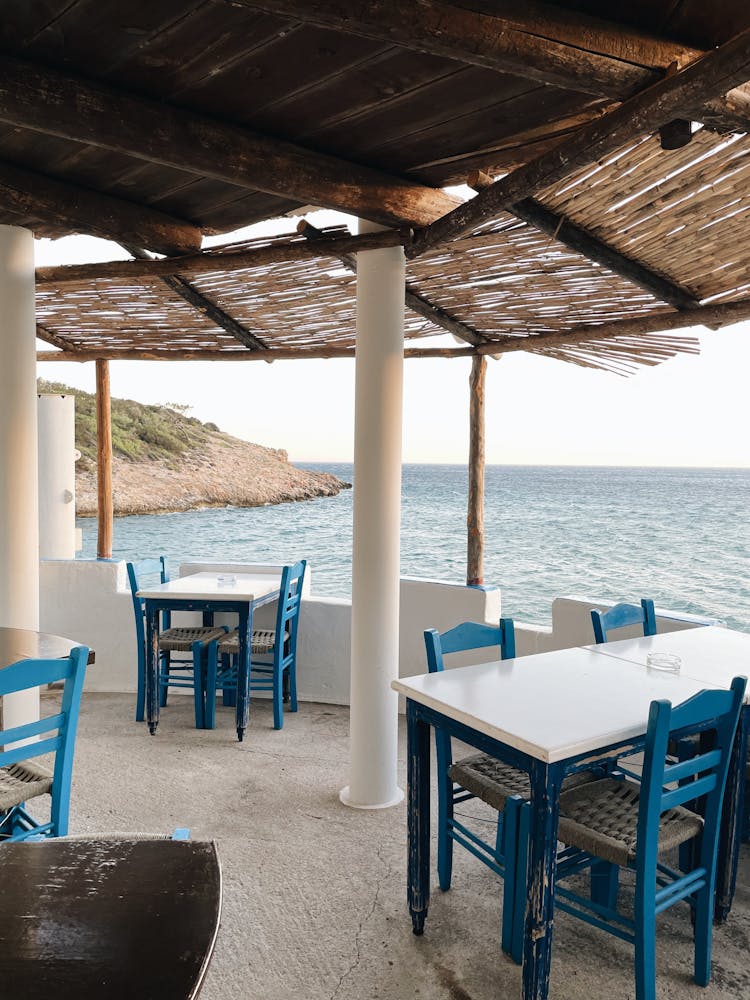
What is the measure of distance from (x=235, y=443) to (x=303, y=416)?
3384mm

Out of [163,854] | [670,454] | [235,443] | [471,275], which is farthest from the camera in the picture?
[670,454]

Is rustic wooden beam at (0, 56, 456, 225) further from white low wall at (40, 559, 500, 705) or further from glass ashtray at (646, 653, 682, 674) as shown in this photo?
white low wall at (40, 559, 500, 705)

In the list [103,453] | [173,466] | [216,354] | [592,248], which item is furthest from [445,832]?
[173,466]

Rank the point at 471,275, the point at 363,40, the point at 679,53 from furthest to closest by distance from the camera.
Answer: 1. the point at 471,275
2. the point at 363,40
3. the point at 679,53

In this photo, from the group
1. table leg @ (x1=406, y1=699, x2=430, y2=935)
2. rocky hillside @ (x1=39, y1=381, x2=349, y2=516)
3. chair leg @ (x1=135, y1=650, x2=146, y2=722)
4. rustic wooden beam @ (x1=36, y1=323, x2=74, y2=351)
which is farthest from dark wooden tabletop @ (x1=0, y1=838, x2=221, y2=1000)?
A: rocky hillside @ (x1=39, y1=381, x2=349, y2=516)

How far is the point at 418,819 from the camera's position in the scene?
7.93 feet

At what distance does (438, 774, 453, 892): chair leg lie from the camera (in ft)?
8.61

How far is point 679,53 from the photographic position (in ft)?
6.14

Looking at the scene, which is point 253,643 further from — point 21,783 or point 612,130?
point 612,130

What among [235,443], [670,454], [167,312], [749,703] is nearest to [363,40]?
[749,703]

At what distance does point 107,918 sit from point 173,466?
30006 millimetres

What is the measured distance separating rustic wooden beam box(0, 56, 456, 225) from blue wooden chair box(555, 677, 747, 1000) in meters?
2.11

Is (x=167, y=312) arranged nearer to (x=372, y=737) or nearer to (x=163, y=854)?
(x=372, y=737)

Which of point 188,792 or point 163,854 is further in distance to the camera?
point 188,792
